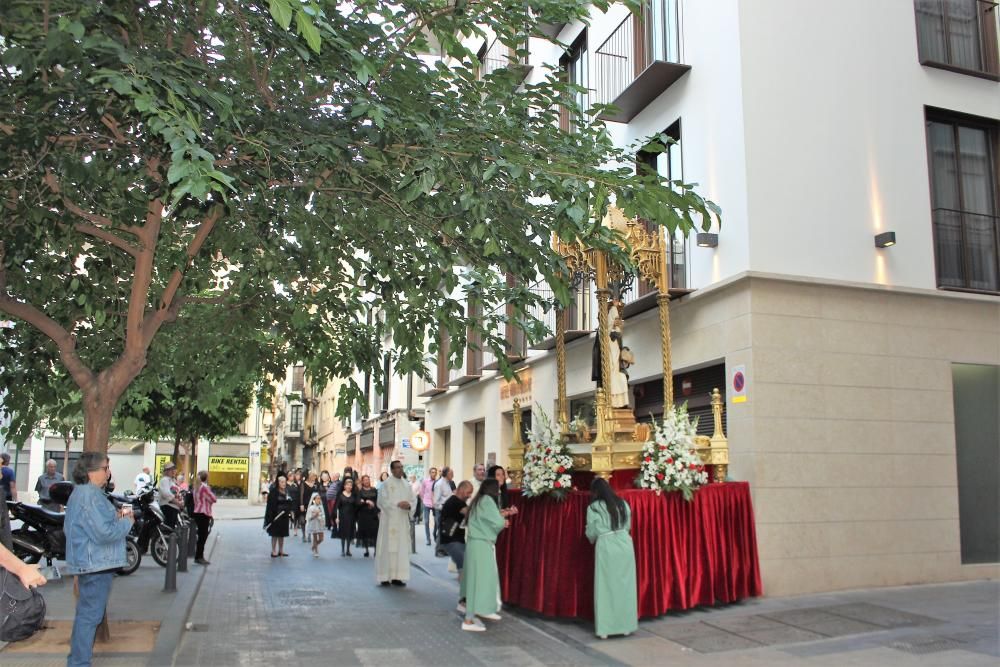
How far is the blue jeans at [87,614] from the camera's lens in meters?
6.62

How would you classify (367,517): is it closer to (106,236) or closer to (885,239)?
(106,236)

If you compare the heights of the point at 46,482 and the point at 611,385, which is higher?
the point at 611,385

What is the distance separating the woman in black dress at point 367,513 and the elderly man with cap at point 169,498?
398 cm

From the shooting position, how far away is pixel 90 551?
21.9 feet

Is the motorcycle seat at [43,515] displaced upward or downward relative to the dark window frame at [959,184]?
downward

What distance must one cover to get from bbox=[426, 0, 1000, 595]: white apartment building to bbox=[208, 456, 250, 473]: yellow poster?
49.4 meters

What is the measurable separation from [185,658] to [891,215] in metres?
10.4

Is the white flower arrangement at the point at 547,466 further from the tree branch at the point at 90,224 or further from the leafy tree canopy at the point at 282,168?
the tree branch at the point at 90,224

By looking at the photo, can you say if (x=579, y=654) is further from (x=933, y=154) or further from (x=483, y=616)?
(x=933, y=154)

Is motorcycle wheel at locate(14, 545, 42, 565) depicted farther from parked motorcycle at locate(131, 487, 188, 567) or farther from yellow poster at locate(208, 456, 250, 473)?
yellow poster at locate(208, 456, 250, 473)

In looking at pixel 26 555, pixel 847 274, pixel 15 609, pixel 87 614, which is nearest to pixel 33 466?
pixel 26 555

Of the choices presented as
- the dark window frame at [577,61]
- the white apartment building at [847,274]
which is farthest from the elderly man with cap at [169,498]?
the dark window frame at [577,61]

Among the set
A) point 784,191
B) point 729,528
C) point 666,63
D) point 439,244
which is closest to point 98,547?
point 439,244

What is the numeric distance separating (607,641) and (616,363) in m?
3.98
